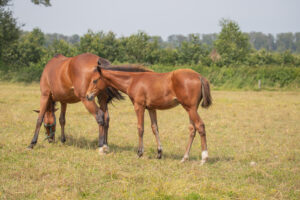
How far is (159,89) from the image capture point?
6.80 meters

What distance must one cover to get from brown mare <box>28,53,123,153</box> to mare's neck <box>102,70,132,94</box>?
1.32 feet

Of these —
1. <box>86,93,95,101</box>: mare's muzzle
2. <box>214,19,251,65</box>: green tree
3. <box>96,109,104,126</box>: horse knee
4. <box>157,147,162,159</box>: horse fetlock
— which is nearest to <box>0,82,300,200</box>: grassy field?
<box>157,147,162,159</box>: horse fetlock

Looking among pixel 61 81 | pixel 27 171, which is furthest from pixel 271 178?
pixel 61 81

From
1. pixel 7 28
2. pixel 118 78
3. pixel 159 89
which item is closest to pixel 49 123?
pixel 118 78

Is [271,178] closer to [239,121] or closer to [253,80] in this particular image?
[239,121]

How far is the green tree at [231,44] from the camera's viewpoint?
40531 millimetres

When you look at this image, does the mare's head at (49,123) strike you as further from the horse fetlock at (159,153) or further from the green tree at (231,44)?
the green tree at (231,44)

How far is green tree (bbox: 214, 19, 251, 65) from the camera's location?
133ft

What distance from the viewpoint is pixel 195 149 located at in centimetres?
811

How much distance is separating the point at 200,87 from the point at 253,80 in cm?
2415

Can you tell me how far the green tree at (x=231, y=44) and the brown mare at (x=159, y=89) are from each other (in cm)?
3408

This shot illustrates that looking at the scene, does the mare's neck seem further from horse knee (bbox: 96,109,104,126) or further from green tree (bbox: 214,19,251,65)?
green tree (bbox: 214,19,251,65)

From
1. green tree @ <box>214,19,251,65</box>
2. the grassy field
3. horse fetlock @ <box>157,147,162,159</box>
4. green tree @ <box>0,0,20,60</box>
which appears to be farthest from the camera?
green tree @ <box>214,19,251,65</box>

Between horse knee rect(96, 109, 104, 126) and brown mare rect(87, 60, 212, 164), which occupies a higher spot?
brown mare rect(87, 60, 212, 164)
